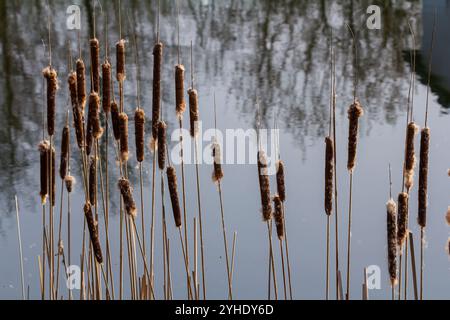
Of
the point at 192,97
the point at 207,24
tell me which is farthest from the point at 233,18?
the point at 192,97

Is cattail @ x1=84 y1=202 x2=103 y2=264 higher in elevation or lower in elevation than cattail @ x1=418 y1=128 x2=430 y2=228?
lower

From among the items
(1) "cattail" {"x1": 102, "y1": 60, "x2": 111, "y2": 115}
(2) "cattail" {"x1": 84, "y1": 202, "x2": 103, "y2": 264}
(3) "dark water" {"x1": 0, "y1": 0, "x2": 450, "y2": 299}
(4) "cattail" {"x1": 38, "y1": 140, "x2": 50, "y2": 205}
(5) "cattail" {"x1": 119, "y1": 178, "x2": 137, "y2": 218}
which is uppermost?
(1) "cattail" {"x1": 102, "y1": 60, "x2": 111, "y2": 115}

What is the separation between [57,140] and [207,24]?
7.48 feet

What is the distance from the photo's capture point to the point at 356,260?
9.98ft

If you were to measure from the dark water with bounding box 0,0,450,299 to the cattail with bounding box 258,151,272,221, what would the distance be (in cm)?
124

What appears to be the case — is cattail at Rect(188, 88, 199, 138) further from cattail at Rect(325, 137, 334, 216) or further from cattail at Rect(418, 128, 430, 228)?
cattail at Rect(418, 128, 430, 228)

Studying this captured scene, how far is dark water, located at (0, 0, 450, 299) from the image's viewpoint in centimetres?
307

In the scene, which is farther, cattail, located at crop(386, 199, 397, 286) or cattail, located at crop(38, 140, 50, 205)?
cattail, located at crop(38, 140, 50, 205)

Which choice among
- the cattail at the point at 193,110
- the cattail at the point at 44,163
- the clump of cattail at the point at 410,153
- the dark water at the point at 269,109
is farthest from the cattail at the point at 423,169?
the dark water at the point at 269,109

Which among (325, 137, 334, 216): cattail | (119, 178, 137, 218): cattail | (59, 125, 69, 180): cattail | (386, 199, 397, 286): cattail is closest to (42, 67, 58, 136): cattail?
(59, 125, 69, 180): cattail

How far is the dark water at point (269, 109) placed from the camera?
3074 mm

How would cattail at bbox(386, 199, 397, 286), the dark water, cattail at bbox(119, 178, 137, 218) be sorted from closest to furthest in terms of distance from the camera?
Answer: cattail at bbox(386, 199, 397, 286)
cattail at bbox(119, 178, 137, 218)
the dark water

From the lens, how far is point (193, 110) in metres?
1.44
